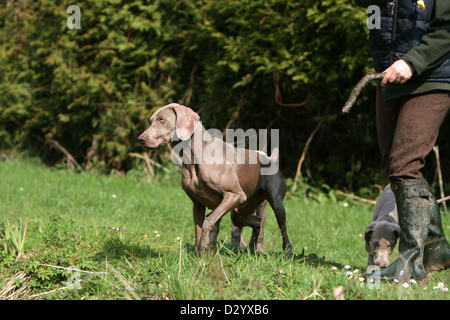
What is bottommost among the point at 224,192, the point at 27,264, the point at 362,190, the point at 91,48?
the point at 362,190

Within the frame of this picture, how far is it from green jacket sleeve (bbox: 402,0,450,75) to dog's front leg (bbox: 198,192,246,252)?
1432 millimetres

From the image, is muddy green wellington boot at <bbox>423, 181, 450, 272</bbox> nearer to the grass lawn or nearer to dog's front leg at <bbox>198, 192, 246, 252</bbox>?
the grass lawn

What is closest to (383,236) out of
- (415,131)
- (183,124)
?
(415,131)

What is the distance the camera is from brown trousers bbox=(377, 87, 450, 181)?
3262mm

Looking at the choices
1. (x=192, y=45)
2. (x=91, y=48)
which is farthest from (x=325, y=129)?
(x=91, y=48)

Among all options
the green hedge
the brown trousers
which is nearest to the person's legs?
the brown trousers

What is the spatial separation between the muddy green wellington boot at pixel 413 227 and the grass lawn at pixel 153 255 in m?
0.13

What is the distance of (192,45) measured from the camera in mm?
8891

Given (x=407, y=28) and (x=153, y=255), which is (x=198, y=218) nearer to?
(x=153, y=255)

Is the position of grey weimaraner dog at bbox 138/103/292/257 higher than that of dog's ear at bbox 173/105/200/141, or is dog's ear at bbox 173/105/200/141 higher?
dog's ear at bbox 173/105/200/141

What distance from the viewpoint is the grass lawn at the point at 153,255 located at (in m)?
3.00
